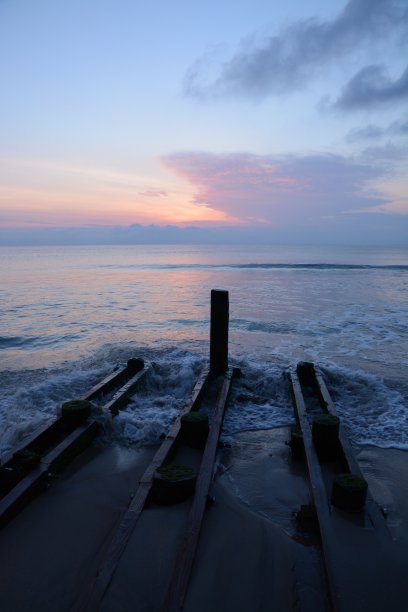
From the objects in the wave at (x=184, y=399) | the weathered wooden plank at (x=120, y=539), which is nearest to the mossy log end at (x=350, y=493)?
the weathered wooden plank at (x=120, y=539)

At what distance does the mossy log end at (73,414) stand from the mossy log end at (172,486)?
6.56 ft

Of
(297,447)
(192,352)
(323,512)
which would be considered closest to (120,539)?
(323,512)

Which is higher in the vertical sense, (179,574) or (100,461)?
(179,574)

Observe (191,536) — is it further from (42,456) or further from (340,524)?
(42,456)

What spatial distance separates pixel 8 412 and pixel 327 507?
6024 mm

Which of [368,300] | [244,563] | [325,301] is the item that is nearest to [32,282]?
[325,301]

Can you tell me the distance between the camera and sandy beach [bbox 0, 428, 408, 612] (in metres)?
2.99

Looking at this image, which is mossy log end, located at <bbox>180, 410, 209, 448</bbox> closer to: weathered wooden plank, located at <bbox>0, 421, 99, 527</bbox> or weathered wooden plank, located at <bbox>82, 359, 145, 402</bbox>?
weathered wooden plank, located at <bbox>0, 421, 99, 527</bbox>

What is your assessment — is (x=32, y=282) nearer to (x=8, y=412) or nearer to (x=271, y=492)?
(x=8, y=412)

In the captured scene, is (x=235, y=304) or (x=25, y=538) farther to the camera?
(x=235, y=304)

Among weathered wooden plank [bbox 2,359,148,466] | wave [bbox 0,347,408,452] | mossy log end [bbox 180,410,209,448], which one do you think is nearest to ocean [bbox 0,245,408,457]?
wave [bbox 0,347,408,452]

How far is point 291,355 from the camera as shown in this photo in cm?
1184

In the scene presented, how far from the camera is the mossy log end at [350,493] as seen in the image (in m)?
3.74

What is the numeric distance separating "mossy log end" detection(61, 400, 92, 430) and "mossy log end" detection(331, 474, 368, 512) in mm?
3659
